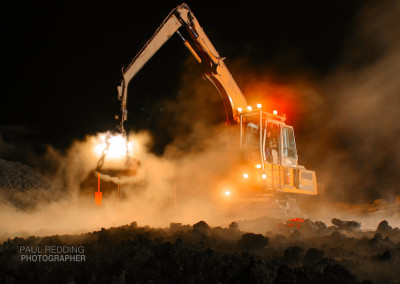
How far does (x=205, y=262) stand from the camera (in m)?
4.19

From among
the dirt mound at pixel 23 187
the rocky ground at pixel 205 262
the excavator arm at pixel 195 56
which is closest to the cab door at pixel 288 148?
the excavator arm at pixel 195 56

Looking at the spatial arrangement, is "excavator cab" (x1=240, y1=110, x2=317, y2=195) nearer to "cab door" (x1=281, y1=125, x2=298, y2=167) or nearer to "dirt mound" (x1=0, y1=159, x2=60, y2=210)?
"cab door" (x1=281, y1=125, x2=298, y2=167)

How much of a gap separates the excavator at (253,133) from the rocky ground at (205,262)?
4.36 metres

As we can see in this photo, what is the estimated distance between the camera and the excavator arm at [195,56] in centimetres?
818

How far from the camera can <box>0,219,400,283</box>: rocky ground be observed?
149 inches

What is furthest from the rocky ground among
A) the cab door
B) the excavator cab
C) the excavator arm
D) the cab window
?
the cab window

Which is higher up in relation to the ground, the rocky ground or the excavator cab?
the excavator cab

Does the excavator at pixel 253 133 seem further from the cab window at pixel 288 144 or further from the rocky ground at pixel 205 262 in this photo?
the rocky ground at pixel 205 262

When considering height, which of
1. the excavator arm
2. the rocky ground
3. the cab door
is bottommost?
the rocky ground

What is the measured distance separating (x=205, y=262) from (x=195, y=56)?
7.57 m

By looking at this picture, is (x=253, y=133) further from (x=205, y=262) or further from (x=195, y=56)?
(x=205, y=262)

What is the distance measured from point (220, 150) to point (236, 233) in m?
5.52

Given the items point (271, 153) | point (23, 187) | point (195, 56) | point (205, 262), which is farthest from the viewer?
point (23, 187)

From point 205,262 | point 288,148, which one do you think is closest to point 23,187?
point 288,148
